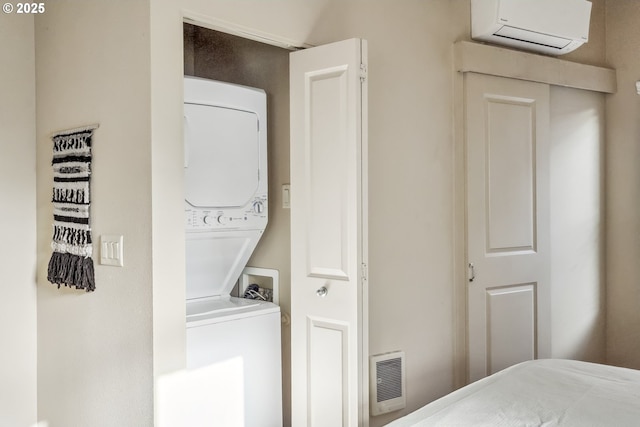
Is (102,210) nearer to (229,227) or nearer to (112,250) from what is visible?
(112,250)

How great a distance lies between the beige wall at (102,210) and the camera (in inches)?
86.9

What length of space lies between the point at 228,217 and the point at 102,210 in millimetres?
684

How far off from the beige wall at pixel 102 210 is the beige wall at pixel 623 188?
3.06 meters

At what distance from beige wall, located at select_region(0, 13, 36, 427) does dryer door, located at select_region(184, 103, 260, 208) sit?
2.72 ft

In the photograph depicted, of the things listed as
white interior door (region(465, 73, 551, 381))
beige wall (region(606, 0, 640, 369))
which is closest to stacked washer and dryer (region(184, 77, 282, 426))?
white interior door (region(465, 73, 551, 381))

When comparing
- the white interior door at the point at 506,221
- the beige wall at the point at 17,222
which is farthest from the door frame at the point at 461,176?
the beige wall at the point at 17,222

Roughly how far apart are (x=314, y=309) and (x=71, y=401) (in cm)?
119

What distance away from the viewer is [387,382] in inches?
114

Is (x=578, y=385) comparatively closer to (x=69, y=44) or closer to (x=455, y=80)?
(x=455, y=80)

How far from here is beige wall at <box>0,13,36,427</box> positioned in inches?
109

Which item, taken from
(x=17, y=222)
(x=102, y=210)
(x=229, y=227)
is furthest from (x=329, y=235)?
(x=17, y=222)

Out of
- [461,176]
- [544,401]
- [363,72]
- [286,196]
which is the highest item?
[363,72]

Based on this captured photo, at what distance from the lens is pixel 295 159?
8.84ft

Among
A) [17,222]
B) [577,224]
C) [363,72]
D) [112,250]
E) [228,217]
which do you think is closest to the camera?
[112,250]
